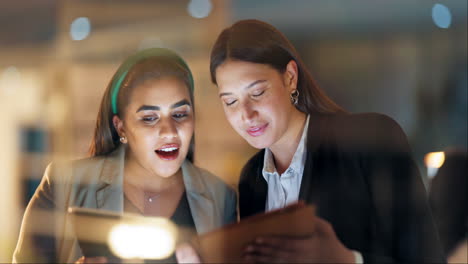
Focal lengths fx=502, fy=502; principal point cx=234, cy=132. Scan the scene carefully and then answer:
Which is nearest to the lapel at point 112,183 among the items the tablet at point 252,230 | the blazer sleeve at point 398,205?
the tablet at point 252,230

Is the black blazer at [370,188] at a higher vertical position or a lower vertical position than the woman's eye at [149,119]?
lower

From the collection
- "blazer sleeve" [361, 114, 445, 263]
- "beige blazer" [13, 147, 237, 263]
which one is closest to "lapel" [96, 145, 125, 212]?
"beige blazer" [13, 147, 237, 263]

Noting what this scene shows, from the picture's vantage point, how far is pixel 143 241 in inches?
56.8

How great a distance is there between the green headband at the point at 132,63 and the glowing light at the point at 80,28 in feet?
0.56

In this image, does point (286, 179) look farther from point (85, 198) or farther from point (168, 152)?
point (85, 198)

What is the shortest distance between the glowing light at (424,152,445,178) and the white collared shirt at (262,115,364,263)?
298 millimetres

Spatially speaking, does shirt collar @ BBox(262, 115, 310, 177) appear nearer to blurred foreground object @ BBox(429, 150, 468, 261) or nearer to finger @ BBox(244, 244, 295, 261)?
finger @ BBox(244, 244, 295, 261)

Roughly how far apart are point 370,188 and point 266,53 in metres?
0.47

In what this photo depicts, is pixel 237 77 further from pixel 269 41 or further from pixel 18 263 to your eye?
pixel 18 263

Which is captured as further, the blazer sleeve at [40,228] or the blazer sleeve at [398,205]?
the blazer sleeve at [40,228]

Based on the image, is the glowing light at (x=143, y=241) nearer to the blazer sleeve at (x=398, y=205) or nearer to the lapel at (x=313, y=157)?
the lapel at (x=313, y=157)

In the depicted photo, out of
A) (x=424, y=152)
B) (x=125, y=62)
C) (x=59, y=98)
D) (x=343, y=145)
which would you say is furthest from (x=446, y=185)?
(x=59, y=98)

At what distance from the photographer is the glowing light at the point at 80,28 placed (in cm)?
154

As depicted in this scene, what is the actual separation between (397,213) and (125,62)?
34.8 inches
